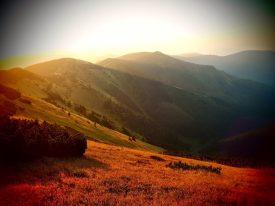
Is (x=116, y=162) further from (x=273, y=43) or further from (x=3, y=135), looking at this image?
(x=273, y=43)

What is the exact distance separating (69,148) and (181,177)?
35.5 ft

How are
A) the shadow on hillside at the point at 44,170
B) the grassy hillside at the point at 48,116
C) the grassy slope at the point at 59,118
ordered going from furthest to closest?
the grassy slope at the point at 59,118 → the grassy hillside at the point at 48,116 → the shadow on hillside at the point at 44,170

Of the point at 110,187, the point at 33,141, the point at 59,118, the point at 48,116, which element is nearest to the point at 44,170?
the point at 33,141

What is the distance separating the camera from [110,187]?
23562 mm

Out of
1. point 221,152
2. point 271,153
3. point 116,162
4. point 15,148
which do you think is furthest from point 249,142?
point 15,148

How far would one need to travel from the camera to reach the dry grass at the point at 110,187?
1983cm

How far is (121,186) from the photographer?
24.2m

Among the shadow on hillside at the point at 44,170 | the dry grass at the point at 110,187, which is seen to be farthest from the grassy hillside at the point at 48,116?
the dry grass at the point at 110,187

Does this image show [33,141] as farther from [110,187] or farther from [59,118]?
[59,118]

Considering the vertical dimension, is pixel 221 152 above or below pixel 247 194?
below

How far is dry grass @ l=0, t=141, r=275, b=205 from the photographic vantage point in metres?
19.8

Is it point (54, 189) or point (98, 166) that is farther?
point (98, 166)

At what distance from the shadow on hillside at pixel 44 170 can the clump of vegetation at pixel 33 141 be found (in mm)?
860

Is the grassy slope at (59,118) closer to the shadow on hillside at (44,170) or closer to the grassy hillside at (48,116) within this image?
the grassy hillside at (48,116)
